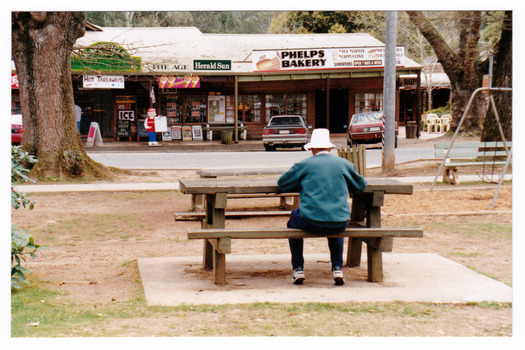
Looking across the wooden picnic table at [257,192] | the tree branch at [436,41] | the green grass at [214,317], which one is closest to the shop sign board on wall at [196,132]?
the tree branch at [436,41]

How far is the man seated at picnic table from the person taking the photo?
18.5ft

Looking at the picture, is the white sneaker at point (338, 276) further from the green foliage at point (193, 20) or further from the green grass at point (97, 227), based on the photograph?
the green foliage at point (193, 20)

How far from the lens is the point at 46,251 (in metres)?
7.78

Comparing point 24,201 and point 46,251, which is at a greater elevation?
point 24,201

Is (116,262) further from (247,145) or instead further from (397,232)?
(247,145)

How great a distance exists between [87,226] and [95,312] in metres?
4.77

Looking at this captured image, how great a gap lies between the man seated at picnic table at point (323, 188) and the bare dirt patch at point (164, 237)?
3.98 ft

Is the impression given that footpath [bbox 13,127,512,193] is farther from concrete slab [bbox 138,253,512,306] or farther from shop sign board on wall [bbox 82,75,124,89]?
concrete slab [bbox 138,253,512,306]

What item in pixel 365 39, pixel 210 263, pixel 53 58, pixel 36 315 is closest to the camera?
pixel 36 315

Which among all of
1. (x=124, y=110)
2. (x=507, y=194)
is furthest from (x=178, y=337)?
(x=124, y=110)

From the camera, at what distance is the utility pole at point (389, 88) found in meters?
15.8

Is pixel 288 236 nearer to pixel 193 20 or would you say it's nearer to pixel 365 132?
pixel 365 132

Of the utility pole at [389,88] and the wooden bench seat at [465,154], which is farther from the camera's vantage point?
the utility pole at [389,88]

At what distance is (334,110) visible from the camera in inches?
1404
